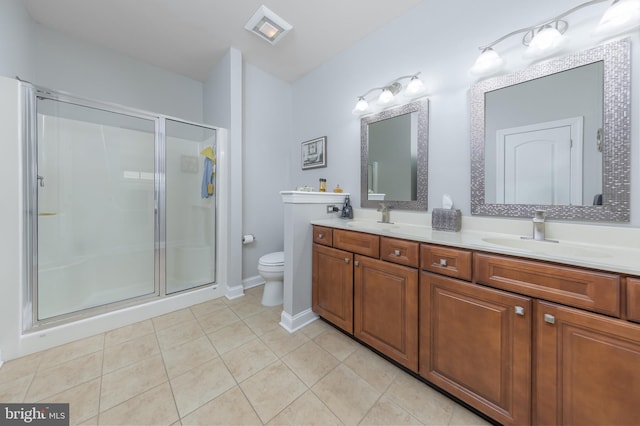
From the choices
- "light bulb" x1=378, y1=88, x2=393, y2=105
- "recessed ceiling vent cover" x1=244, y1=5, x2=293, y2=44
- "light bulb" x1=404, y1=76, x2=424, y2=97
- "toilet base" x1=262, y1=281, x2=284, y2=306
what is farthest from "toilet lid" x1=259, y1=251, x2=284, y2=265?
"recessed ceiling vent cover" x1=244, y1=5, x2=293, y2=44

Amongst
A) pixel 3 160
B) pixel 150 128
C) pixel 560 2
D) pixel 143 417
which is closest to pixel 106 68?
pixel 150 128

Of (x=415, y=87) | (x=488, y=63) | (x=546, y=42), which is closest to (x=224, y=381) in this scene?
(x=415, y=87)

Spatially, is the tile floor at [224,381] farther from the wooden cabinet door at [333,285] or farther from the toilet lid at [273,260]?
the toilet lid at [273,260]

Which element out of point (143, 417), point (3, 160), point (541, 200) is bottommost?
point (143, 417)

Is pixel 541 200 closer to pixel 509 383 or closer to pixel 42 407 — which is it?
pixel 509 383

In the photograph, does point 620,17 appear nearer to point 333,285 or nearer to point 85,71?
point 333,285

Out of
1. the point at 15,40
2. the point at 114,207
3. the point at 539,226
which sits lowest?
the point at 539,226

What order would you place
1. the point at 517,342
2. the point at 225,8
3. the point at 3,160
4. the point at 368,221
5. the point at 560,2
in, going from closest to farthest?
the point at 517,342, the point at 560,2, the point at 3,160, the point at 225,8, the point at 368,221

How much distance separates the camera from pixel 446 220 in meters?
1.48

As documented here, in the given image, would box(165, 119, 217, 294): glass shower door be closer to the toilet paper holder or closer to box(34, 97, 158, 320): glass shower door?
box(34, 97, 158, 320): glass shower door

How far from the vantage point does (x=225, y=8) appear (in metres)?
1.79

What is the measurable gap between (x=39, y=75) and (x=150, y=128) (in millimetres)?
1105

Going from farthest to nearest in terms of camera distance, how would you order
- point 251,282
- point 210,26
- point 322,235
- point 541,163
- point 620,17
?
point 251,282 → point 210,26 → point 322,235 → point 541,163 → point 620,17

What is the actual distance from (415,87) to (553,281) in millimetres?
1461
